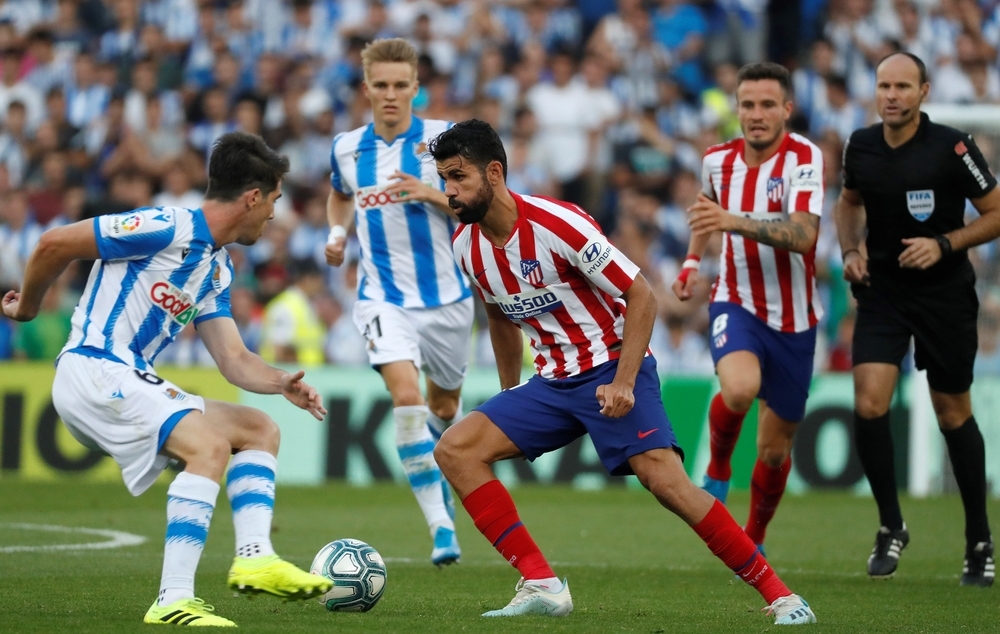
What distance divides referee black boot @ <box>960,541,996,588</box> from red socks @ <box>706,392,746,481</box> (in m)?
1.44

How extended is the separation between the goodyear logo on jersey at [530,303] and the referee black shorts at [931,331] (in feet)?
8.35

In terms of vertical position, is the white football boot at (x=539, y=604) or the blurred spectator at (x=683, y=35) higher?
the blurred spectator at (x=683, y=35)

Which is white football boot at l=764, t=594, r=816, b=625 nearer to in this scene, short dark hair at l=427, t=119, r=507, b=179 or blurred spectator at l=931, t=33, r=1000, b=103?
short dark hair at l=427, t=119, r=507, b=179

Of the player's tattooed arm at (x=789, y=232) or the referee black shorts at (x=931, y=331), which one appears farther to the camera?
the referee black shorts at (x=931, y=331)

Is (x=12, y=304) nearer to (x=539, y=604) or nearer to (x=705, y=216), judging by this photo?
(x=539, y=604)

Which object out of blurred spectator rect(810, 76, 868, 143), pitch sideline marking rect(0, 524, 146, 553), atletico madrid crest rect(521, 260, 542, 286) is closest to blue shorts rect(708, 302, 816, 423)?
atletico madrid crest rect(521, 260, 542, 286)

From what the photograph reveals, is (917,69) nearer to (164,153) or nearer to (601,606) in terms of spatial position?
(601,606)

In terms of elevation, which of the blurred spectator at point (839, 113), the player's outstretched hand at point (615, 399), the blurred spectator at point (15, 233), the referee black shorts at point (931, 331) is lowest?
the player's outstretched hand at point (615, 399)

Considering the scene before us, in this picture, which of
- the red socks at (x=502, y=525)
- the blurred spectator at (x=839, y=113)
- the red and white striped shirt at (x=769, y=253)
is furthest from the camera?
the blurred spectator at (x=839, y=113)

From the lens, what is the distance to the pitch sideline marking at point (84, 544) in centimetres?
856

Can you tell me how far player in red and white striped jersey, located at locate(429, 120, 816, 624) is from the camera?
5918mm

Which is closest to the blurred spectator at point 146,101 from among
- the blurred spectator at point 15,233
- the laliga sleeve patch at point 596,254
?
the blurred spectator at point 15,233

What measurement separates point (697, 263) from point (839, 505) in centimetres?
512

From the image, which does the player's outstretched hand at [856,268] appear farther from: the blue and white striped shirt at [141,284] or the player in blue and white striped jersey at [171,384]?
the blue and white striped shirt at [141,284]
